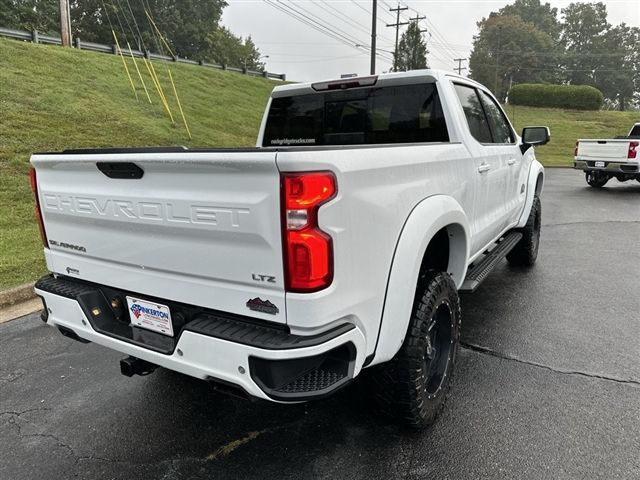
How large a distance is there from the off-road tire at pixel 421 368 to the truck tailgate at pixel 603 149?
12.1 meters

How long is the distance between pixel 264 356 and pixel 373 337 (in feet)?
1.79

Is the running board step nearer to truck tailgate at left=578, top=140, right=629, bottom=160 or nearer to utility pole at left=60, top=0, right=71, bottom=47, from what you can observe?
truck tailgate at left=578, top=140, right=629, bottom=160

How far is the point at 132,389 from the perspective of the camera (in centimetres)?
311

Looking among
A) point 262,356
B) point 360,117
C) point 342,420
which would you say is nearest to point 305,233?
point 262,356

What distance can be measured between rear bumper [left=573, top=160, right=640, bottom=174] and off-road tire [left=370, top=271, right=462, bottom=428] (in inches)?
473

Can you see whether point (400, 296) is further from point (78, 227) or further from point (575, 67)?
point (575, 67)

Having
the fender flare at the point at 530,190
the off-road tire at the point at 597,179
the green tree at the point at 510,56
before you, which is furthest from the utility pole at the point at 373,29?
the green tree at the point at 510,56

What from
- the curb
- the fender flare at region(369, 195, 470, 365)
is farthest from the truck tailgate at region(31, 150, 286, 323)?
the curb

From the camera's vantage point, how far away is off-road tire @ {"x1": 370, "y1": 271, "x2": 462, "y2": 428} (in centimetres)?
236

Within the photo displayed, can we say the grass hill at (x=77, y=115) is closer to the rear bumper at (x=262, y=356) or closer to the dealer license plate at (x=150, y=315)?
the dealer license plate at (x=150, y=315)

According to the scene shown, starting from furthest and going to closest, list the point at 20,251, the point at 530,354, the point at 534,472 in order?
the point at 20,251
the point at 530,354
the point at 534,472

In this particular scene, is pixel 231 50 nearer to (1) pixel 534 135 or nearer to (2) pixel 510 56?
(2) pixel 510 56

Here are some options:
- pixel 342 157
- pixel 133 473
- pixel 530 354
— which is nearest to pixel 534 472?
pixel 530 354

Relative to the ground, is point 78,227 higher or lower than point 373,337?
higher
